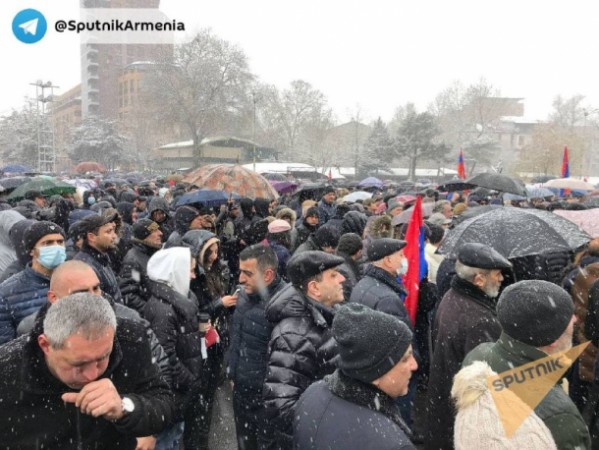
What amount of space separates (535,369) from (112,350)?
1740mm

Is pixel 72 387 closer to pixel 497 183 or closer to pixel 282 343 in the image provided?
pixel 282 343

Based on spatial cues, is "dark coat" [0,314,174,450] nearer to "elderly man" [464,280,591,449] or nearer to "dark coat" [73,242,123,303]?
"elderly man" [464,280,591,449]

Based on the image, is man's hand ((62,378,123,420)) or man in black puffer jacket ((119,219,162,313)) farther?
man in black puffer jacket ((119,219,162,313))

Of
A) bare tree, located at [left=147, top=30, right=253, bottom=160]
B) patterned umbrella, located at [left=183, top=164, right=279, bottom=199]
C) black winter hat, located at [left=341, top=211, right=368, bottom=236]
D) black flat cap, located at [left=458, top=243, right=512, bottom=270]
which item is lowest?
black winter hat, located at [left=341, top=211, right=368, bottom=236]

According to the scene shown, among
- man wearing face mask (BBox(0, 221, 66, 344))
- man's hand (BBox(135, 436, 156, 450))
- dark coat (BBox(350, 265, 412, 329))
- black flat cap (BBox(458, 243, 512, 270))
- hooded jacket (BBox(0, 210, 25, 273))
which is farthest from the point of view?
hooded jacket (BBox(0, 210, 25, 273))

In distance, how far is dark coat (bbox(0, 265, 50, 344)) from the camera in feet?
10.4

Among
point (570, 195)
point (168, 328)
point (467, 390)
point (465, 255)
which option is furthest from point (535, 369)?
point (570, 195)

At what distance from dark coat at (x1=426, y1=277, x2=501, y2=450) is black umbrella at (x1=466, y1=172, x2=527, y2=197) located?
435cm

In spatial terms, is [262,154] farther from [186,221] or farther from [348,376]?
[348,376]

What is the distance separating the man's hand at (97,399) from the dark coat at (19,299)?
1.59 metres

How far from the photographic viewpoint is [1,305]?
3.19 m

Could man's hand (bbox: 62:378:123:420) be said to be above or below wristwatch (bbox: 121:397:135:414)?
above

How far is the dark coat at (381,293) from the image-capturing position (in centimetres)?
352

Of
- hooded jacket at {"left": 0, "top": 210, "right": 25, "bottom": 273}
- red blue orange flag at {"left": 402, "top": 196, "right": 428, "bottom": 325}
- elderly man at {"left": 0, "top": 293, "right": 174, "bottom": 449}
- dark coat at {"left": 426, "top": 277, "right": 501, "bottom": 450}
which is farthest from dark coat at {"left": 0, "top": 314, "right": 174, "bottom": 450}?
hooded jacket at {"left": 0, "top": 210, "right": 25, "bottom": 273}
